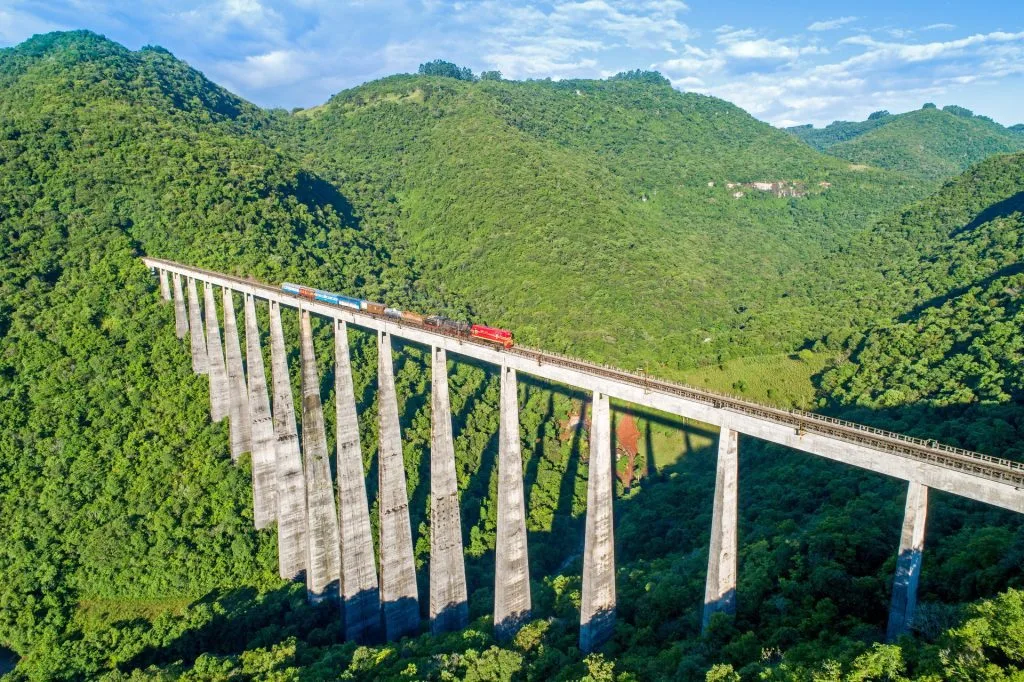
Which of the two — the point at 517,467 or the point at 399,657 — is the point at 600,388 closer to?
the point at 517,467

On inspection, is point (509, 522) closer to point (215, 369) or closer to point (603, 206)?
point (215, 369)

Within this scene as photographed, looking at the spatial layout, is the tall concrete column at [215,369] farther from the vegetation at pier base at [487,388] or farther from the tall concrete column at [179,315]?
the tall concrete column at [179,315]

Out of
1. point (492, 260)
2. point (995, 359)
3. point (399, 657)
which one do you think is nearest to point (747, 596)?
point (399, 657)

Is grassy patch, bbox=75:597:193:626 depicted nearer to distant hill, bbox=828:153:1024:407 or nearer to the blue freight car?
the blue freight car

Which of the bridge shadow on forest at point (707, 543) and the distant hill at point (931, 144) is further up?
the distant hill at point (931, 144)

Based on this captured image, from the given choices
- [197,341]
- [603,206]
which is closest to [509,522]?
[197,341]

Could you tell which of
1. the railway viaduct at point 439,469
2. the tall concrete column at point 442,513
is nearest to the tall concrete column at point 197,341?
the railway viaduct at point 439,469

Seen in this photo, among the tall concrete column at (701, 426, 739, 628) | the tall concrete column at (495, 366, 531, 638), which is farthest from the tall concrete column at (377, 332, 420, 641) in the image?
the tall concrete column at (701, 426, 739, 628)
